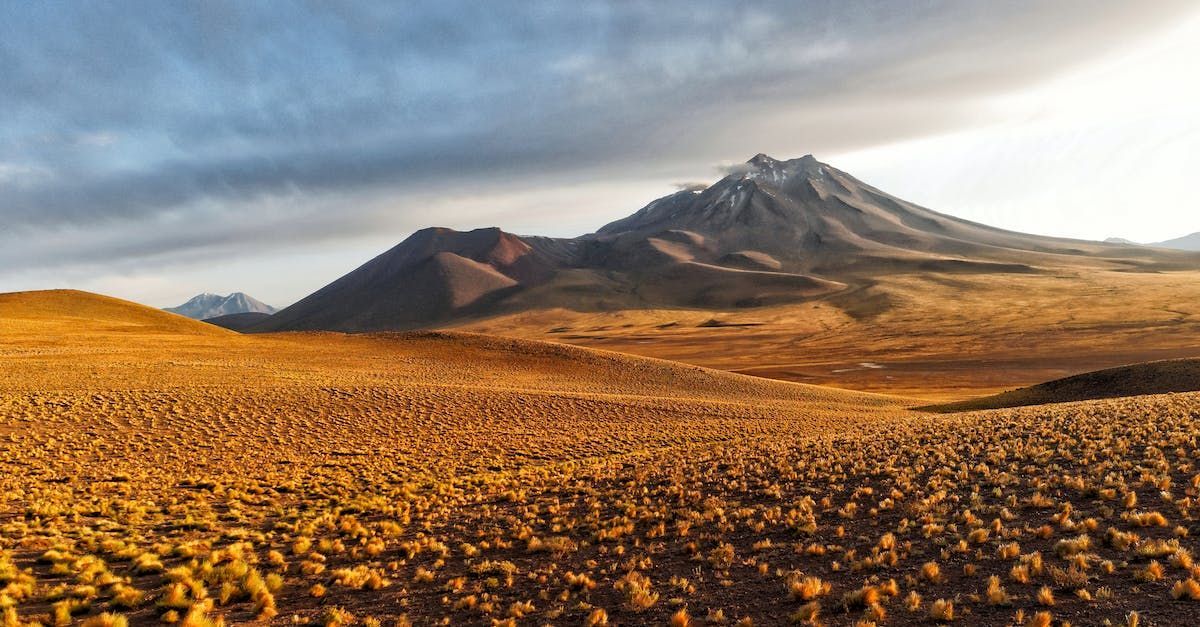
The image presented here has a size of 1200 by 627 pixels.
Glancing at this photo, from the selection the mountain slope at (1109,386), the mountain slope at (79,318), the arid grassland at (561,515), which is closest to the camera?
the arid grassland at (561,515)

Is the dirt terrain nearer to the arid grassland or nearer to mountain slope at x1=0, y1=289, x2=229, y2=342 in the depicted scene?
the arid grassland

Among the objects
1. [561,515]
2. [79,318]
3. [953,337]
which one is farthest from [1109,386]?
[79,318]

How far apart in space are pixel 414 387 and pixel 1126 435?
36390 millimetres

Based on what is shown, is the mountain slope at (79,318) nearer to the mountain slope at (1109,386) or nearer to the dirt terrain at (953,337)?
the dirt terrain at (953,337)

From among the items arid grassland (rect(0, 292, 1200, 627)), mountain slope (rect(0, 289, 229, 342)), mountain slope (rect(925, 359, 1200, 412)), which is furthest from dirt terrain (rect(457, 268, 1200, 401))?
mountain slope (rect(0, 289, 229, 342))

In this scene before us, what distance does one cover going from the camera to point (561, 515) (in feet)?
48.7

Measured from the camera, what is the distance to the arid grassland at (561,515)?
8.73m

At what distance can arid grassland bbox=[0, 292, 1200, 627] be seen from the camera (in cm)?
873

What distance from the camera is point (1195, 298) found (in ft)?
447

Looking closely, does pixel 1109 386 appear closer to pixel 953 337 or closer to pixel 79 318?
pixel 953 337

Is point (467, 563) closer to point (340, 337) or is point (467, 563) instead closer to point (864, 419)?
A: point (864, 419)

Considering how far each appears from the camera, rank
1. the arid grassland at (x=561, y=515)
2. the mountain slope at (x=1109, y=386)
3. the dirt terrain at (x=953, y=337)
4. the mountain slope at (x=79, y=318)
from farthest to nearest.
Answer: the dirt terrain at (x=953, y=337) → the mountain slope at (x=79, y=318) → the mountain slope at (x=1109, y=386) → the arid grassland at (x=561, y=515)

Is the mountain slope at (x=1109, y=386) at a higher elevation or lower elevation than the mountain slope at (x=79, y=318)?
lower

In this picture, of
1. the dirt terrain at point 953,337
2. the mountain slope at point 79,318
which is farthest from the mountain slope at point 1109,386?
the mountain slope at point 79,318
